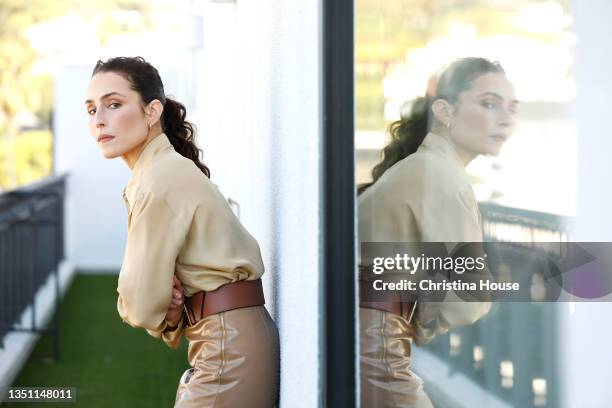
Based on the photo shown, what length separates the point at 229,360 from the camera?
7.11 feet

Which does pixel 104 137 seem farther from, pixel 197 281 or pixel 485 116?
pixel 485 116

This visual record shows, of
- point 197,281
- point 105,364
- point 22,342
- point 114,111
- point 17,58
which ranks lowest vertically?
point 105,364

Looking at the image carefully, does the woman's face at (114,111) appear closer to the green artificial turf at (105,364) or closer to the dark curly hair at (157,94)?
the dark curly hair at (157,94)

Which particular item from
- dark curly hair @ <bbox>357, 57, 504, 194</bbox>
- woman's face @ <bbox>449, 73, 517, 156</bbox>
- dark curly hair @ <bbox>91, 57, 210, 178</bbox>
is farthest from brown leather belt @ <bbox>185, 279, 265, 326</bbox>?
woman's face @ <bbox>449, 73, 517, 156</bbox>

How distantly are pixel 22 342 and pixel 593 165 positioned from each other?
14.1 ft

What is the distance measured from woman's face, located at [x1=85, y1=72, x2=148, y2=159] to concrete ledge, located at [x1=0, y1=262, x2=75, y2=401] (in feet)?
8.12

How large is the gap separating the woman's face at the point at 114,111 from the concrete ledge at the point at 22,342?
247cm

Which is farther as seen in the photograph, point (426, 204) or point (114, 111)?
point (114, 111)

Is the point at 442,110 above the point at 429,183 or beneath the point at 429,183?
above

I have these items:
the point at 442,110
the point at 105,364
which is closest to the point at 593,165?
the point at 442,110

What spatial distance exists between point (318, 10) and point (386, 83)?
7.5 inches

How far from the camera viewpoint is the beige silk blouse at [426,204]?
185 centimetres

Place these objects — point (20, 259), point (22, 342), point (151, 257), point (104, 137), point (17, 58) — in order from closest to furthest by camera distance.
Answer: point (151, 257)
point (104, 137)
point (22, 342)
point (20, 259)
point (17, 58)

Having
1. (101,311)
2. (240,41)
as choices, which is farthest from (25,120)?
(240,41)
